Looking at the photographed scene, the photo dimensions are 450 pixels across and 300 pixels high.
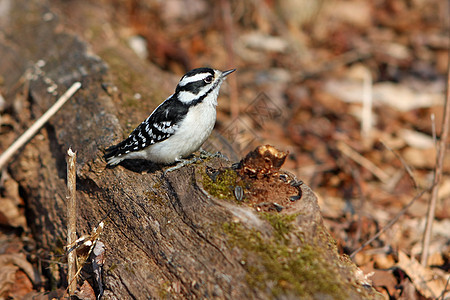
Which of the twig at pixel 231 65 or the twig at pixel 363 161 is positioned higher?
the twig at pixel 231 65

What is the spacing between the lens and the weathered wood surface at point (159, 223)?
7.71ft

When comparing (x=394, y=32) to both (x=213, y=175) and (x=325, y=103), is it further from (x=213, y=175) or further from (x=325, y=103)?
(x=213, y=175)

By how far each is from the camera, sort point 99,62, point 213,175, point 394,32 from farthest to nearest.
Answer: point 394,32 < point 99,62 < point 213,175

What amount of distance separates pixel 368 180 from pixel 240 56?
A: 393 cm

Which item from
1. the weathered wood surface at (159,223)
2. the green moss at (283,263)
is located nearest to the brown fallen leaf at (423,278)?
the weathered wood surface at (159,223)

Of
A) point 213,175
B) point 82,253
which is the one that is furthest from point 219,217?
point 82,253

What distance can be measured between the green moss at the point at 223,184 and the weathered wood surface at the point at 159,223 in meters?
0.04

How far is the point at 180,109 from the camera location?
365 cm

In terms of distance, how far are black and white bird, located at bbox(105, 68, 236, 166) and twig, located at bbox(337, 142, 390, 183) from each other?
3.25 metres

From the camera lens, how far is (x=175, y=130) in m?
3.59

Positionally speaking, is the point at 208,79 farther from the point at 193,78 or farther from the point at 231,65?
the point at 231,65

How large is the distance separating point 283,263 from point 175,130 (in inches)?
65.3

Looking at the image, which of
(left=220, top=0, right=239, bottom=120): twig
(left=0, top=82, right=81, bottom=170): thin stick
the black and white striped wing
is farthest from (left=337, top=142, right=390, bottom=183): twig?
(left=0, top=82, right=81, bottom=170): thin stick

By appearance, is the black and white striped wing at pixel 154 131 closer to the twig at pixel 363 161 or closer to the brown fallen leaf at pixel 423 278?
the brown fallen leaf at pixel 423 278
